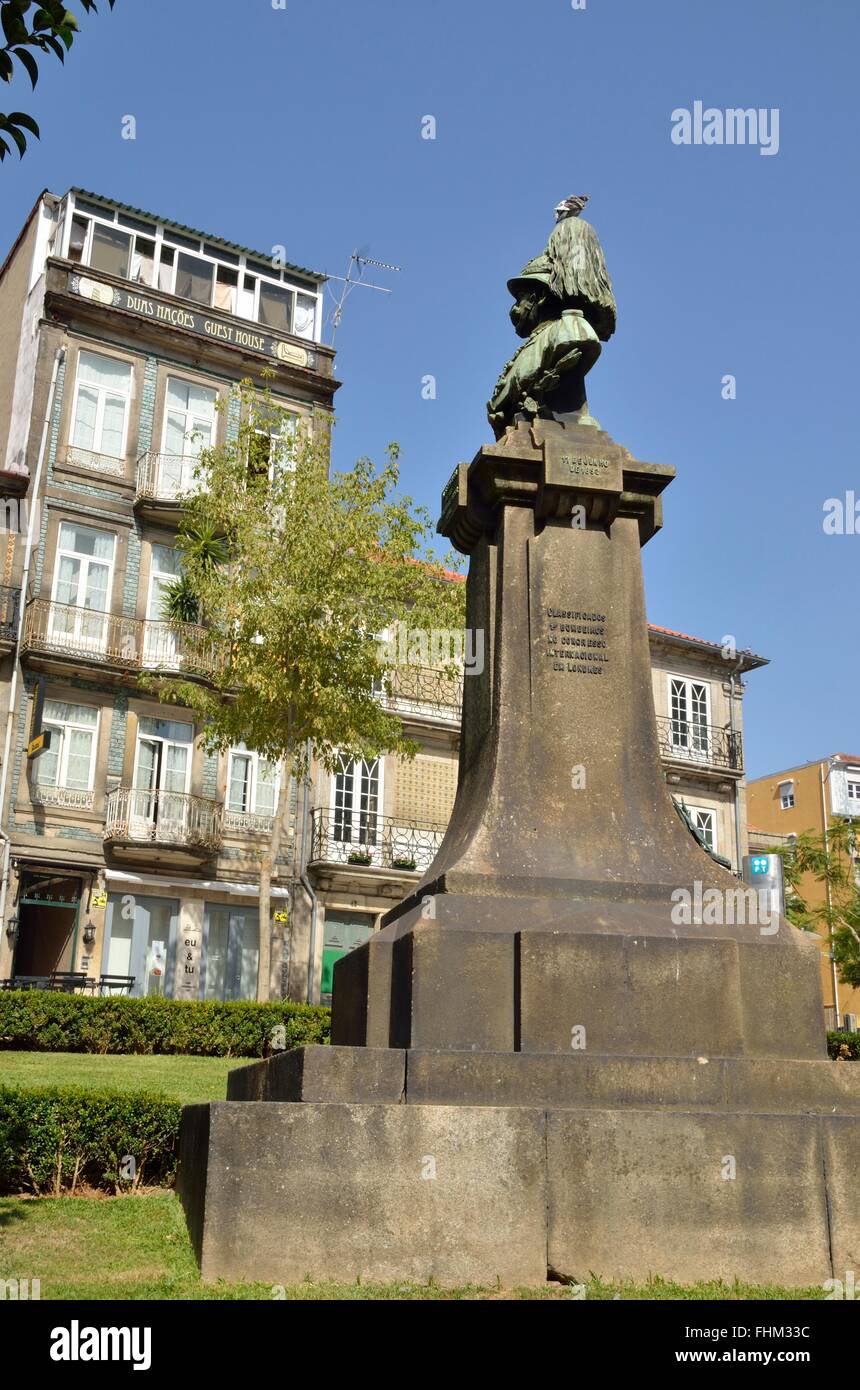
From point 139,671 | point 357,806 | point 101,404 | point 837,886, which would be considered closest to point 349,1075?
point 139,671

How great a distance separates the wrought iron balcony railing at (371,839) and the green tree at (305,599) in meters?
8.98

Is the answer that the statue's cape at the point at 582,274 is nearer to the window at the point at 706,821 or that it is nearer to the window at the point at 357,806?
the window at the point at 357,806

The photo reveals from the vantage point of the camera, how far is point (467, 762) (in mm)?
8914

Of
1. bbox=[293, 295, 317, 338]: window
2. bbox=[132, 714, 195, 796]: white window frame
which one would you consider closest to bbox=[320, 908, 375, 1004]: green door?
bbox=[132, 714, 195, 796]: white window frame

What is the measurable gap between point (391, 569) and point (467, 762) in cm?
1541

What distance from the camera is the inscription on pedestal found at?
8.34 metres

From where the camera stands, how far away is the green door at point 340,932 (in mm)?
33562

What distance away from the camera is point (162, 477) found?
108 feet

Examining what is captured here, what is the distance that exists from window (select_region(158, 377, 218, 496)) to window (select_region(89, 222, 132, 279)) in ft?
10.3

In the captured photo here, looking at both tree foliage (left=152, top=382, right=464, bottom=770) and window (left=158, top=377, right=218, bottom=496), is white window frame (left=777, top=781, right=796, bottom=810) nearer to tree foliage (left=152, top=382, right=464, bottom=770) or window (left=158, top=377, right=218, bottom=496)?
window (left=158, top=377, right=218, bottom=496)

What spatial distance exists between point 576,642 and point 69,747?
2388 cm

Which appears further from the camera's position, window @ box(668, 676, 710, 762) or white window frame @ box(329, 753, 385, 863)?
window @ box(668, 676, 710, 762)

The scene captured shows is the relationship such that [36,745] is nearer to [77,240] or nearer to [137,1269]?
[77,240]
